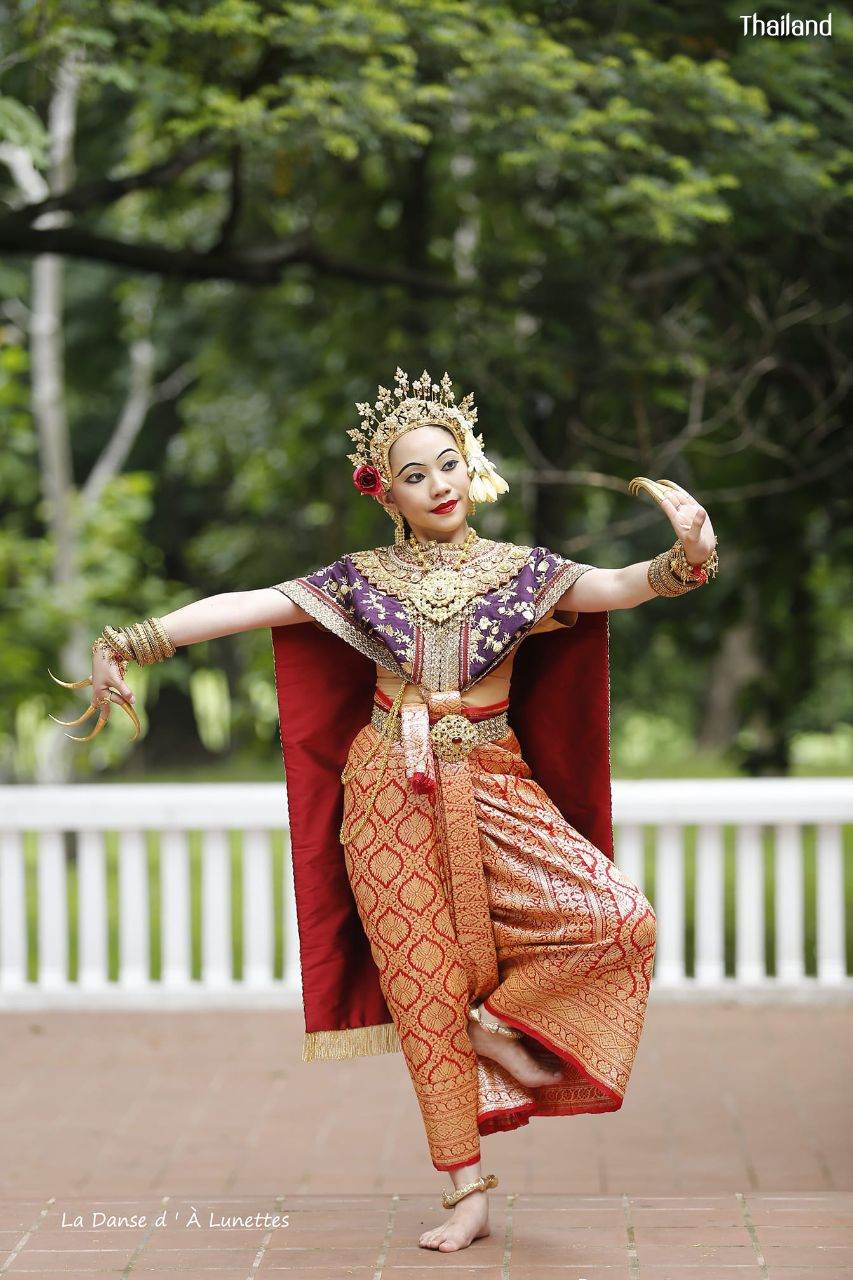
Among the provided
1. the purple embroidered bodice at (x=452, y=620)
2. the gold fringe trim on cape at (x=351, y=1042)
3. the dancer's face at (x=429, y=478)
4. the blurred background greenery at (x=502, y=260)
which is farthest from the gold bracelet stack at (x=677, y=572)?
the blurred background greenery at (x=502, y=260)

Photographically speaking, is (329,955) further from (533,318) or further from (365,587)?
(533,318)

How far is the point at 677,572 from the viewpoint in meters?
3.18

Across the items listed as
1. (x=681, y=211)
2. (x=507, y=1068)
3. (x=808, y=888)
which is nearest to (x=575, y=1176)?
(x=507, y=1068)

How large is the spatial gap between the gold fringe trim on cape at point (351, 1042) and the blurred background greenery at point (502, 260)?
3.18 m

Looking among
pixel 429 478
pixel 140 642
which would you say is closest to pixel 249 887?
pixel 140 642

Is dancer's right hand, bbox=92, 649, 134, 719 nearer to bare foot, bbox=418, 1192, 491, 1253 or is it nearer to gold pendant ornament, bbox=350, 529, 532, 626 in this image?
gold pendant ornament, bbox=350, 529, 532, 626

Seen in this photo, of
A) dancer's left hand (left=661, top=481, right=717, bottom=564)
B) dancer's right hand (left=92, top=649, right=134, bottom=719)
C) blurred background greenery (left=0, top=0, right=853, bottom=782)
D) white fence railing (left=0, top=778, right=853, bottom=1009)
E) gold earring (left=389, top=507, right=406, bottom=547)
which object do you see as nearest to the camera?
dancer's left hand (left=661, top=481, right=717, bottom=564)

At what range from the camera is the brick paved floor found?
3.31m

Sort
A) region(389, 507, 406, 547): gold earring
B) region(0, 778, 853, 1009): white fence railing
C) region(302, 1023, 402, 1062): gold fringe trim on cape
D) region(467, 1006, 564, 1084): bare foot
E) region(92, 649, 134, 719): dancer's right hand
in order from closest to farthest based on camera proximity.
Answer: region(92, 649, 134, 719): dancer's right hand
region(467, 1006, 564, 1084): bare foot
region(389, 507, 406, 547): gold earring
region(302, 1023, 402, 1062): gold fringe trim on cape
region(0, 778, 853, 1009): white fence railing

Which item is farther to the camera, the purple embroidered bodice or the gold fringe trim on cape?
the gold fringe trim on cape

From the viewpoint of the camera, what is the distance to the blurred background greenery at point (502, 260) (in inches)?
220

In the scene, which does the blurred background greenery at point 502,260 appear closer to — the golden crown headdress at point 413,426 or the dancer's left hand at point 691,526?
the golden crown headdress at point 413,426

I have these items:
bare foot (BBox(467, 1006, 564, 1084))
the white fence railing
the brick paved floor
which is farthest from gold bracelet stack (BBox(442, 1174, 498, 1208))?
the white fence railing

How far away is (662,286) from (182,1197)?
4.67 meters
